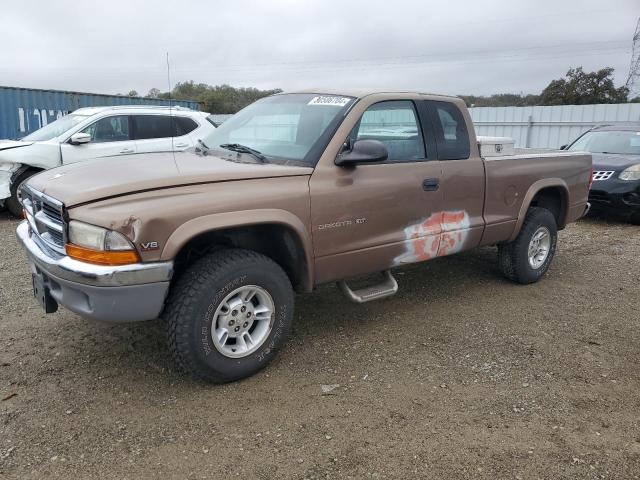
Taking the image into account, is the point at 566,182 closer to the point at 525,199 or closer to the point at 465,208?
the point at 525,199

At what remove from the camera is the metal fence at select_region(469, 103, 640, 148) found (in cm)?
1545

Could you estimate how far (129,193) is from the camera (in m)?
3.00

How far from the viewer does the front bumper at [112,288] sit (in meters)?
2.89

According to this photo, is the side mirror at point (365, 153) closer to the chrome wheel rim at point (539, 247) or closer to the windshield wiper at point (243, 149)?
the windshield wiper at point (243, 149)

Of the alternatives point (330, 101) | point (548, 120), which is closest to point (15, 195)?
point (330, 101)

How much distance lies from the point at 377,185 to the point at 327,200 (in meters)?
0.48

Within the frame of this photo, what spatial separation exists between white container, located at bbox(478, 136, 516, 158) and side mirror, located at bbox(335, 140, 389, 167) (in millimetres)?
1568

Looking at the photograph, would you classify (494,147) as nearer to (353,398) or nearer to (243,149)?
→ (243,149)

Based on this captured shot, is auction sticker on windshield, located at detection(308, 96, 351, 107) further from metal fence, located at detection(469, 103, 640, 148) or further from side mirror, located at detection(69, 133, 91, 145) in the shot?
metal fence, located at detection(469, 103, 640, 148)

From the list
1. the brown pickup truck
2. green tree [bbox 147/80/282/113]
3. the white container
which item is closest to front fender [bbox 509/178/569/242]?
the brown pickup truck

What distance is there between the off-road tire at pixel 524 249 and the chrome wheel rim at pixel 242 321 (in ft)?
9.70

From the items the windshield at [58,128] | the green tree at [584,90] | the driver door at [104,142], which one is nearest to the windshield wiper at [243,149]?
the driver door at [104,142]

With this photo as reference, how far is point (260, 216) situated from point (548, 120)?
52.7 feet

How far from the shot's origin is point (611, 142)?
392 inches
